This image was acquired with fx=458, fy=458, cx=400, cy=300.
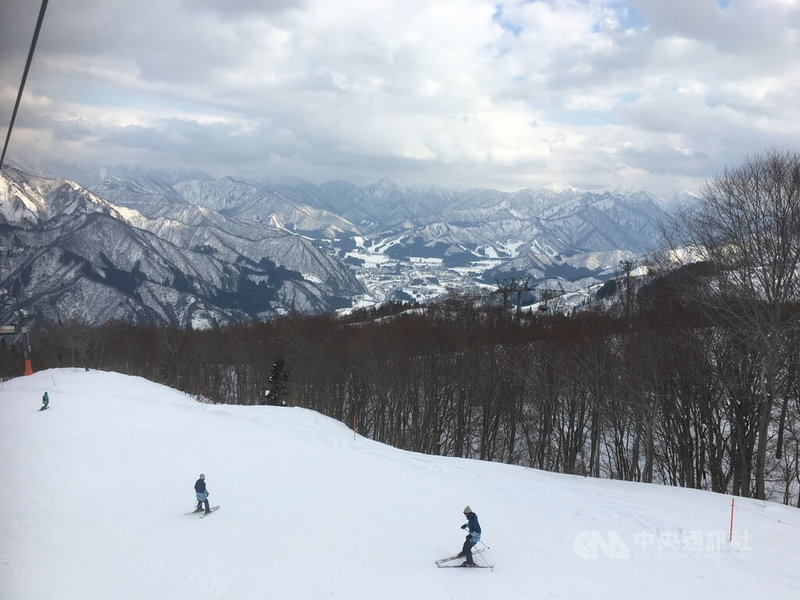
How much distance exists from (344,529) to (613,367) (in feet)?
79.3

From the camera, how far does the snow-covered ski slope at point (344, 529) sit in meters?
12.0

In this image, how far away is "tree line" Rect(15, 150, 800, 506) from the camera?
59.7 ft

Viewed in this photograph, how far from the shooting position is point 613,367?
107 feet

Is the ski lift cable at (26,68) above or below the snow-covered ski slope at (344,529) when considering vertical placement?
above

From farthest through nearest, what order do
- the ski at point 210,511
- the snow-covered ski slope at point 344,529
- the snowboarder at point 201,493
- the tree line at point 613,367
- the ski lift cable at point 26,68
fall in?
the tree line at point 613,367, the ski at point 210,511, the snowboarder at point 201,493, the snow-covered ski slope at point 344,529, the ski lift cable at point 26,68

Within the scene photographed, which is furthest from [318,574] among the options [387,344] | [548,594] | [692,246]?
[387,344]

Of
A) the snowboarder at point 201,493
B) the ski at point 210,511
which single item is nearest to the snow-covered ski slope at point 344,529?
the ski at point 210,511

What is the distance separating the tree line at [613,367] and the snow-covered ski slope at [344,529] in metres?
7.85

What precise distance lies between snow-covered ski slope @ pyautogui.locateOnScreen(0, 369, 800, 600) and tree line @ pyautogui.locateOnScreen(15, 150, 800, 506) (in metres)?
7.85

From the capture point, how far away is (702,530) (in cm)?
1526

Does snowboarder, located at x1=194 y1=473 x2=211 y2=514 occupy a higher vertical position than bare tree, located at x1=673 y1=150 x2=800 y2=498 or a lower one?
lower
